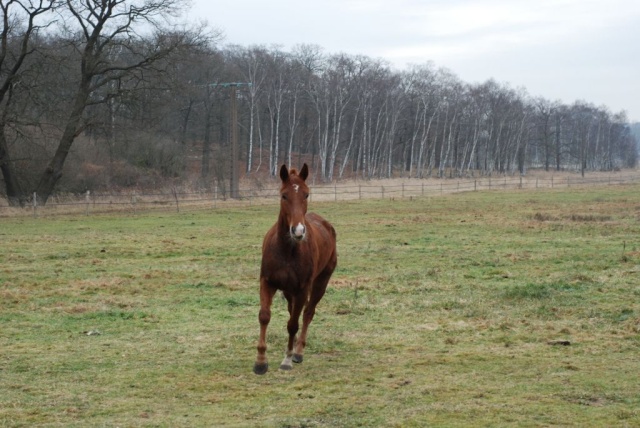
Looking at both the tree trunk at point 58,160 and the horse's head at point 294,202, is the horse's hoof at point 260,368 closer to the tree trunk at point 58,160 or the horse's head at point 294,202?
the horse's head at point 294,202

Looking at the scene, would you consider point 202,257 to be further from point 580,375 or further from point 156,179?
point 156,179

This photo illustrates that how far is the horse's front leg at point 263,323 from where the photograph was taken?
802 cm

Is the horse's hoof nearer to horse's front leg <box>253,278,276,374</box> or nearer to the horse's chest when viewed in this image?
horse's front leg <box>253,278,276,374</box>

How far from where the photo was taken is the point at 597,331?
9820 mm

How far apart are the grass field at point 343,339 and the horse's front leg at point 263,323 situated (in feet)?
0.57

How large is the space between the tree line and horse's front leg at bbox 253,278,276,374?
31700mm

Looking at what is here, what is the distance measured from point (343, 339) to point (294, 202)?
2474 millimetres

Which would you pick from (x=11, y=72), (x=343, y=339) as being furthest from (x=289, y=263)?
(x=11, y=72)

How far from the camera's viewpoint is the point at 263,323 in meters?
8.20

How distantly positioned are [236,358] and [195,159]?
65587 mm

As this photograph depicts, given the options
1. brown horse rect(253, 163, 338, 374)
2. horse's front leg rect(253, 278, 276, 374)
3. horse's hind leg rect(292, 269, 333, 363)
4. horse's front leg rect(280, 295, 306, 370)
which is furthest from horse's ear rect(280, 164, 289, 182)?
horse's hind leg rect(292, 269, 333, 363)

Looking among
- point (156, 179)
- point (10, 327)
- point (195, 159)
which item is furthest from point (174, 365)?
point (195, 159)

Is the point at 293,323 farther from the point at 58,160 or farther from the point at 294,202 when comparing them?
the point at 58,160

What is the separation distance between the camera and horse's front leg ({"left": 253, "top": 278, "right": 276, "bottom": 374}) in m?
8.02
